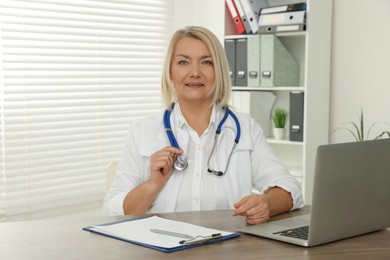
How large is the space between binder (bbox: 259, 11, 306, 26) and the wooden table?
6.99 feet

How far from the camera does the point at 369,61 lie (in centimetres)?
379

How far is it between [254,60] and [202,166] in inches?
70.7

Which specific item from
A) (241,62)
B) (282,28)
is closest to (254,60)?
(241,62)

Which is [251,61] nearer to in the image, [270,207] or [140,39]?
[140,39]

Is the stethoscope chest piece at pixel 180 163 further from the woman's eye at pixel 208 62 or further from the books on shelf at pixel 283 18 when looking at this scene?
the books on shelf at pixel 283 18

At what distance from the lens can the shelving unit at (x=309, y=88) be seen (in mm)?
3771

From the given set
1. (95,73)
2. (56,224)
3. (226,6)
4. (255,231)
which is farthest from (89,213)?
(255,231)

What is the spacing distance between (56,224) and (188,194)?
56cm

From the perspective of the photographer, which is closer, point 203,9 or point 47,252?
point 47,252

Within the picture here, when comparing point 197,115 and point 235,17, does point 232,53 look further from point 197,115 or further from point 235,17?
point 197,115

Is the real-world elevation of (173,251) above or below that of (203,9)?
below

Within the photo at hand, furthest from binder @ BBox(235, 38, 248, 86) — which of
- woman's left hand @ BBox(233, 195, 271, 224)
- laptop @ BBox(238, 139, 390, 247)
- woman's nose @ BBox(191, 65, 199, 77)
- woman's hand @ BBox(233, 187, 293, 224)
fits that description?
laptop @ BBox(238, 139, 390, 247)

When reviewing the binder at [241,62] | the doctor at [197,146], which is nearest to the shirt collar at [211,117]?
the doctor at [197,146]

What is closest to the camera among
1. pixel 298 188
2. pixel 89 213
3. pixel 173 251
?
pixel 173 251
